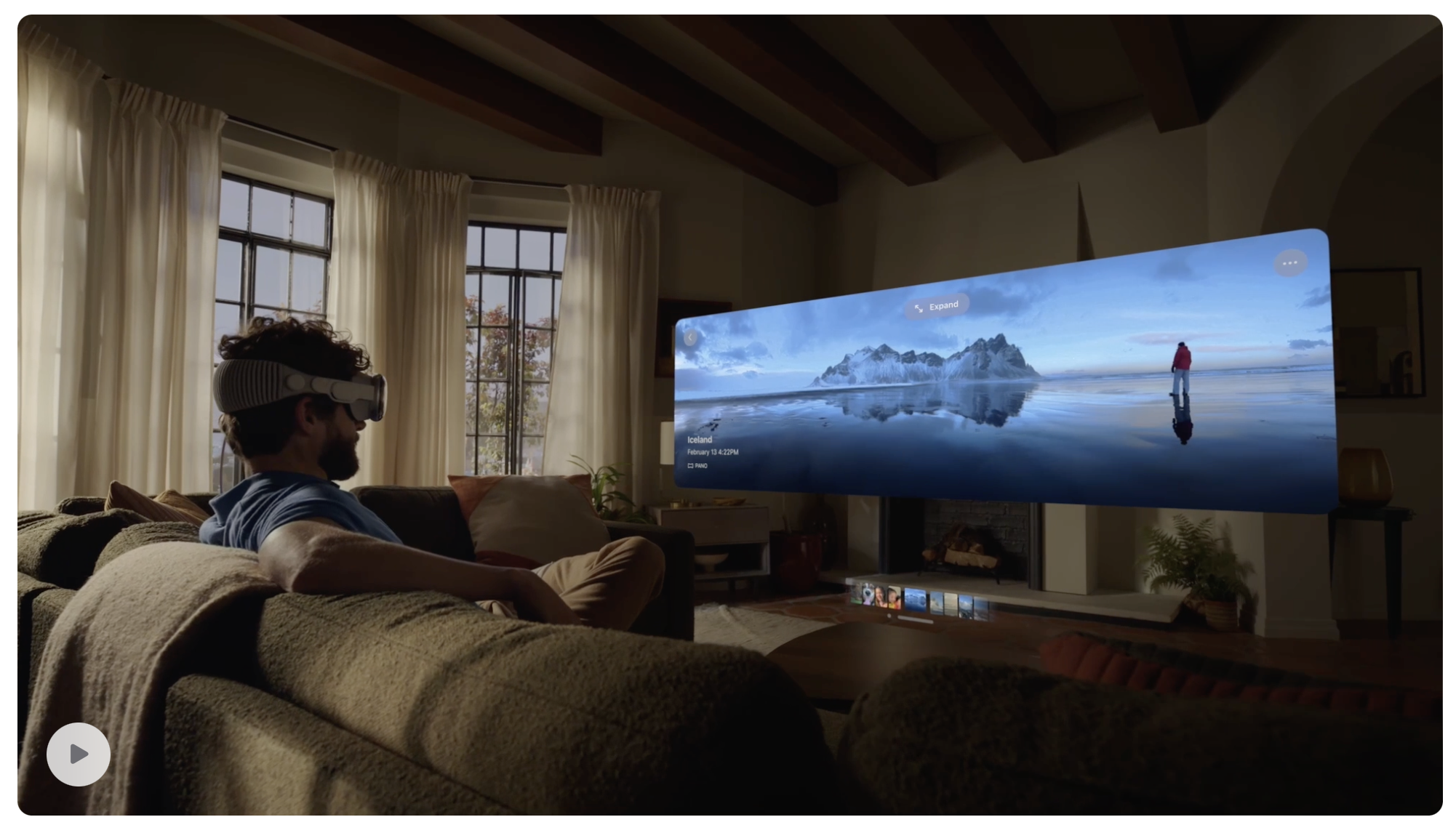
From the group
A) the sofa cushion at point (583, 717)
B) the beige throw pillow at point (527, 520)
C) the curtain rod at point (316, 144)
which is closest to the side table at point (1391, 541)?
the beige throw pillow at point (527, 520)

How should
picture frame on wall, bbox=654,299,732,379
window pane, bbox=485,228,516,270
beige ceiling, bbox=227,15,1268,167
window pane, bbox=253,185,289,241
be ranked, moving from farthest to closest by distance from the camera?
picture frame on wall, bbox=654,299,732,379 → window pane, bbox=485,228,516,270 → window pane, bbox=253,185,289,241 → beige ceiling, bbox=227,15,1268,167

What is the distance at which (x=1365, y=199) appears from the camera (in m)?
4.56

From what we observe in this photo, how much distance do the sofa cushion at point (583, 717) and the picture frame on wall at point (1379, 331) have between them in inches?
202

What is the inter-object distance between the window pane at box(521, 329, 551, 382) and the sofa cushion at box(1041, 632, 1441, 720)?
202 inches

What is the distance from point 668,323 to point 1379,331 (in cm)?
409

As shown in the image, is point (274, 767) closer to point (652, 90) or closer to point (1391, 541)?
point (652, 90)

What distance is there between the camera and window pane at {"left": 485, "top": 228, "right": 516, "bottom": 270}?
18.0 ft

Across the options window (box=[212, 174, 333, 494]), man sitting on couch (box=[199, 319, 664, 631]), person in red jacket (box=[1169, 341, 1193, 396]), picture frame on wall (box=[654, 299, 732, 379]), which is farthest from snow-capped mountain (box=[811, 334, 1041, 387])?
window (box=[212, 174, 333, 494])

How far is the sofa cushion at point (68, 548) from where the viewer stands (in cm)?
147

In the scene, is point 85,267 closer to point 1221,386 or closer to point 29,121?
point 29,121

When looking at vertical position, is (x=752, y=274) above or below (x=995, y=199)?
below

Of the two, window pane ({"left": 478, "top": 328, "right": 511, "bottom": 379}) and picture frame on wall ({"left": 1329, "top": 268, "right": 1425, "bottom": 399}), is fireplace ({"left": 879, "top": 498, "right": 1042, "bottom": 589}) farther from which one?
window pane ({"left": 478, "top": 328, "right": 511, "bottom": 379})
